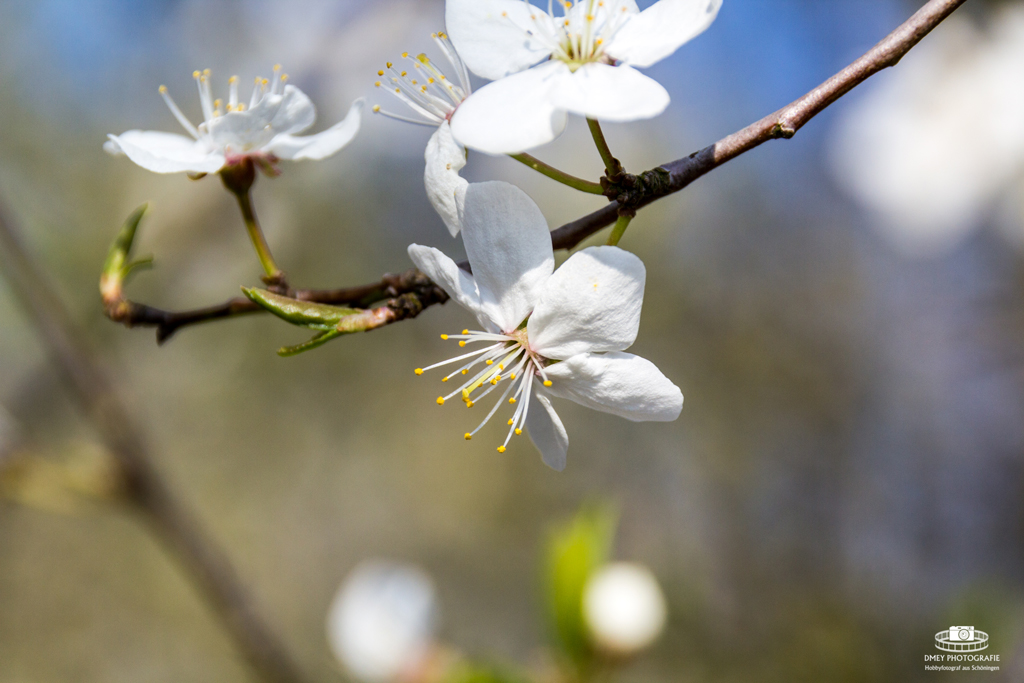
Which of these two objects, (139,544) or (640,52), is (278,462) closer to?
(139,544)

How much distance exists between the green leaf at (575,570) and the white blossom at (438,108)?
0.71 metres

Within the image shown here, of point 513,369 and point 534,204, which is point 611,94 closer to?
point 534,204

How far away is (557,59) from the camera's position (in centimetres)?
51

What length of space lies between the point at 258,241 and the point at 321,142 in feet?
0.38

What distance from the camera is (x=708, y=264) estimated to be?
3.62m

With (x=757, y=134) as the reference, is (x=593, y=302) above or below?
below

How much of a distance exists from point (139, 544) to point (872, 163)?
487cm

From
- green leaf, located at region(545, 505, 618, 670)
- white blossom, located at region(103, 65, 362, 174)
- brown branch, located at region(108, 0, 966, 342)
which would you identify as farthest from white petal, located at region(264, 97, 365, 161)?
green leaf, located at region(545, 505, 618, 670)

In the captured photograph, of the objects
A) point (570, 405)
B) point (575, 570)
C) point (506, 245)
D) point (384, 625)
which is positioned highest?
point (570, 405)

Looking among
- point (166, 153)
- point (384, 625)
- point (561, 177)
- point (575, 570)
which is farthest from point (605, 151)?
point (384, 625)

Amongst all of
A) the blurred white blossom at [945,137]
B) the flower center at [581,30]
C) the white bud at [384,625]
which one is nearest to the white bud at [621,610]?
the white bud at [384,625]

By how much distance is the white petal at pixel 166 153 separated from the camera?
568 mm

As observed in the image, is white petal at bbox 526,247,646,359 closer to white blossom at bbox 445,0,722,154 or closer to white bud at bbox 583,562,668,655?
white blossom at bbox 445,0,722,154

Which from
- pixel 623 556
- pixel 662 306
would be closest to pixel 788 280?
pixel 662 306
